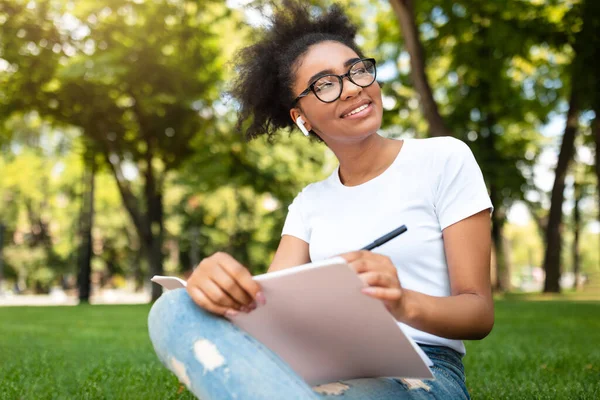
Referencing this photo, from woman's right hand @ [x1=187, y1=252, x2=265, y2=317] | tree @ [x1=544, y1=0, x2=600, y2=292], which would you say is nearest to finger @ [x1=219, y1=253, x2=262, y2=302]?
woman's right hand @ [x1=187, y1=252, x2=265, y2=317]

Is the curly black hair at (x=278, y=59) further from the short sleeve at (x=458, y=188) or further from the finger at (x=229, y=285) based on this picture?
the finger at (x=229, y=285)

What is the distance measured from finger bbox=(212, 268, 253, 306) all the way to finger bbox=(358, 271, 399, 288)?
0.31m

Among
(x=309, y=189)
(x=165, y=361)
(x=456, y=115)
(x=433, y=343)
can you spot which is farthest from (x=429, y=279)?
(x=456, y=115)

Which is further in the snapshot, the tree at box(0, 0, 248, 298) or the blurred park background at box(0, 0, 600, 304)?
the tree at box(0, 0, 248, 298)

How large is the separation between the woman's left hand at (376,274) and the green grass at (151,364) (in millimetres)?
2444

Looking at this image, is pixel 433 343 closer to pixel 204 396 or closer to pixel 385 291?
pixel 385 291

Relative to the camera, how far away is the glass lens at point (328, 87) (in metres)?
2.58

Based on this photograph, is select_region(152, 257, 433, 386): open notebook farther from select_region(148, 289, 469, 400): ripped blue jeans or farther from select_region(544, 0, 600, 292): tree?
select_region(544, 0, 600, 292): tree

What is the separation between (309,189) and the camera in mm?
2729

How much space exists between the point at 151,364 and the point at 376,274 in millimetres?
4231

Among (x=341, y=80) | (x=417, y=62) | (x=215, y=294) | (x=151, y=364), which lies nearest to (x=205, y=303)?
(x=215, y=294)

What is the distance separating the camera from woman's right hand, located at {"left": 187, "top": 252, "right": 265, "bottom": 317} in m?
1.61

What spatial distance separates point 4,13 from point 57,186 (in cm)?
2472

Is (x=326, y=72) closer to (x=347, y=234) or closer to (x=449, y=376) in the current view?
(x=347, y=234)
